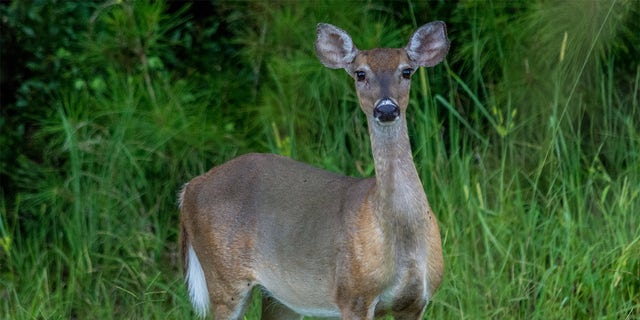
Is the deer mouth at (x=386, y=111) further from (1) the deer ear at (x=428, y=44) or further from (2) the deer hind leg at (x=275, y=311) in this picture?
(2) the deer hind leg at (x=275, y=311)

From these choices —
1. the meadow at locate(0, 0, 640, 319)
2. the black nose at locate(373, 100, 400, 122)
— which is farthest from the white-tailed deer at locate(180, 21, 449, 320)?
the meadow at locate(0, 0, 640, 319)

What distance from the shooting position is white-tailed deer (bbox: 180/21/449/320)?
507 cm

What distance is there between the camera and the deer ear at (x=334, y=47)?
5.44 m

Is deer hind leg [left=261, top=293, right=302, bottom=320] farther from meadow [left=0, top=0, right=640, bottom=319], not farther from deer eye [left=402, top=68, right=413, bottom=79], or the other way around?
deer eye [left=402, top=68, right=413, bottom=79]

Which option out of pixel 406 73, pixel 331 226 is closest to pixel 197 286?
pixel 331 226

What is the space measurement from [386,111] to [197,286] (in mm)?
1418

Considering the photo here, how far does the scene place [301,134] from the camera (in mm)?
7516

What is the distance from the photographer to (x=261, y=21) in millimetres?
7840

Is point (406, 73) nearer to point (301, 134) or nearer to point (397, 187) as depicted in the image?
point (397, 187)

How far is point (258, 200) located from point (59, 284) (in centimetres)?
147

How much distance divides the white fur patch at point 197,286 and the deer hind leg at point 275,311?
0.28 metres

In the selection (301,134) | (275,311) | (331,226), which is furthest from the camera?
(301,134)

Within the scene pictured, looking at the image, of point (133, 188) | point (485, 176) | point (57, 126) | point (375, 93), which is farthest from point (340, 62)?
point (57, 126)

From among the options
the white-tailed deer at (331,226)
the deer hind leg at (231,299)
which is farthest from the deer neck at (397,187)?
the deer hind leg at (231,299)
